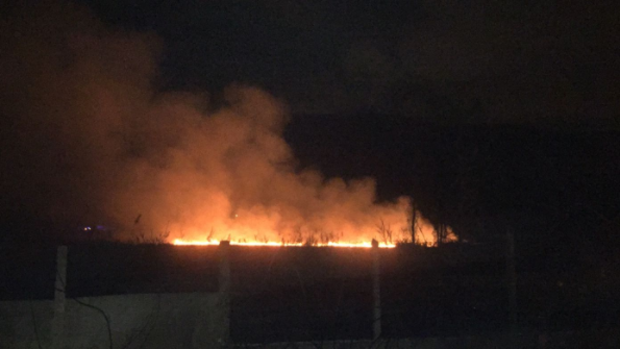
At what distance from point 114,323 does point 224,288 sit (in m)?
1.20

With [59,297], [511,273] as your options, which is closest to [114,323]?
[59,297]

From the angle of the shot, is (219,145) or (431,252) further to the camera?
(219,145)

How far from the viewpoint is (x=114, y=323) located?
6.20m

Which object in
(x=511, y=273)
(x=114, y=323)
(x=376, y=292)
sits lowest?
(x=114, y=323)

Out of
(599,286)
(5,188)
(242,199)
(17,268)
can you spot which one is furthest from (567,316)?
(5,188)

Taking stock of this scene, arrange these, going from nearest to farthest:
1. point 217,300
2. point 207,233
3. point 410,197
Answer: point 217,300
point 207,233
point 410,197

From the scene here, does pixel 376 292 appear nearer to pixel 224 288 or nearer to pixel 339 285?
pixel 339 285

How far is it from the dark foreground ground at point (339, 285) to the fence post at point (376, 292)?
0.23m

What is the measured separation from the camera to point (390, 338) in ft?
22.8

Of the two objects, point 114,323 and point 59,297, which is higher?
point 59,297

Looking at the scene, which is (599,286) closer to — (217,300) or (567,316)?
(567,316)

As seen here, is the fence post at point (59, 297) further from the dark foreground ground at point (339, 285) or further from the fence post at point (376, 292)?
the fence post at point (376, 292)

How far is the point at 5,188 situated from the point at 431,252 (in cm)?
1159

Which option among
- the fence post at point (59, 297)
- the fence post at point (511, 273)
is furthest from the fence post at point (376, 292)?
the fence post at point (59, 297)
